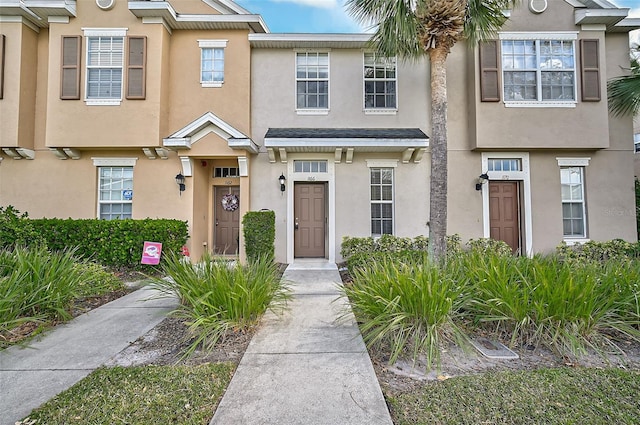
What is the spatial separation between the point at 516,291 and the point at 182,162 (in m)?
8.55

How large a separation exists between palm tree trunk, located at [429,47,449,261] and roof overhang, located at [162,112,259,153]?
16.4ft

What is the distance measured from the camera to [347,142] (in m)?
8.43

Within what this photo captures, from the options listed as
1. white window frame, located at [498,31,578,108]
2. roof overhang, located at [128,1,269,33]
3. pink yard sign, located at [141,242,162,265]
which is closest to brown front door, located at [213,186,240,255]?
pink yard sign, located at [141,242,162,265]

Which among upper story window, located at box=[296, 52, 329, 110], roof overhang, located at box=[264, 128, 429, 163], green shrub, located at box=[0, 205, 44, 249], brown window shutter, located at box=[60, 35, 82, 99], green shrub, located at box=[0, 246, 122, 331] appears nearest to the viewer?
green shrub, located at box=[0, 246, 122, 331]

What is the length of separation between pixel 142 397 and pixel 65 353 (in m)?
1.66

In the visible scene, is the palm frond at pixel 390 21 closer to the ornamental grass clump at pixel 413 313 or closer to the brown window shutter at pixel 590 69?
the ornamental grass clump at pixel 413 313

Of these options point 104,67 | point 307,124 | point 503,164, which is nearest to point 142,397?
point 307,124

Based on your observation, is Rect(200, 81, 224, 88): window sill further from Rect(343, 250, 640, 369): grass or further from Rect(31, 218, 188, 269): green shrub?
Rect(343, 250, 640, 369): grass

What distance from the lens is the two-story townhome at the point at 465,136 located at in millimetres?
8688

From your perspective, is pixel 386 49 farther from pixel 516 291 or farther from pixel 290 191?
pixel 516 291

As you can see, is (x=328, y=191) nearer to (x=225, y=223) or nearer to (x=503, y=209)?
(x=225, y=223)

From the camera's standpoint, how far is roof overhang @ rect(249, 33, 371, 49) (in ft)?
29.6

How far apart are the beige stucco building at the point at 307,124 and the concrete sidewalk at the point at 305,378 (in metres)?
5.24

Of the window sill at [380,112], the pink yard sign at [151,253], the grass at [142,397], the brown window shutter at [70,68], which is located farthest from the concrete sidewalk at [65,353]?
the window sill at [380,112]
